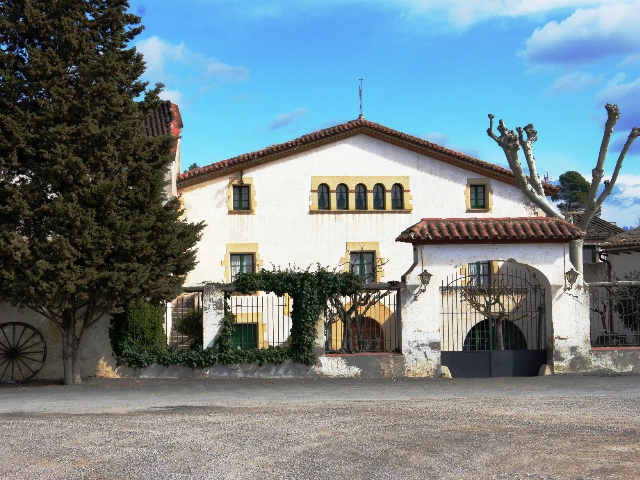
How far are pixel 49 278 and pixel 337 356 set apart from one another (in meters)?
6.30

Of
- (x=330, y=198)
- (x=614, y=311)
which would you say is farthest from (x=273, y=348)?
(x=330, y=198)

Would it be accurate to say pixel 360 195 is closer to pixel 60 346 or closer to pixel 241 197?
pixel 241 197

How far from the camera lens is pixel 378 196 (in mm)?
31219

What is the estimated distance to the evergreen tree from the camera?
3479 inches

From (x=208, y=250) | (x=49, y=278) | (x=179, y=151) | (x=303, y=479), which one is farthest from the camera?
(x=179, y=151)

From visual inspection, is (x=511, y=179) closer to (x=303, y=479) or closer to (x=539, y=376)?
(x=539, y=376)

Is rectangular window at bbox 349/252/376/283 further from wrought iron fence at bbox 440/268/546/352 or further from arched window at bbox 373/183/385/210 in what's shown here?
wrought iron fence at bbox 440/268/546/352

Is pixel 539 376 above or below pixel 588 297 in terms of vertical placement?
below

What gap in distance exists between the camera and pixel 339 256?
101ft

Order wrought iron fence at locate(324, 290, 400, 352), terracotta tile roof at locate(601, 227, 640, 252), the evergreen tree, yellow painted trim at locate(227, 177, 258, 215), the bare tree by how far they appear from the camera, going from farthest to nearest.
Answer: the evergreen tree < yellow painted trim at locate(227, 177, 258, 215) < terracotta tile roof at locate(601, 227, 640, 252) < the bare tree < wrought iron fence at locate(324, 290, 400, 352)

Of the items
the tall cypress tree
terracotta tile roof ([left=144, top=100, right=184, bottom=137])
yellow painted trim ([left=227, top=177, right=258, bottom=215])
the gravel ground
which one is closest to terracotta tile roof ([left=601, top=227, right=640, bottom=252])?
yellow painted trim ([left=227, top=177, right=258, bottom=215])

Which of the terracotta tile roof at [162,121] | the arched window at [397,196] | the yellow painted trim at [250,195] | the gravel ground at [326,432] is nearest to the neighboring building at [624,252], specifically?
the arched window at [397,196]

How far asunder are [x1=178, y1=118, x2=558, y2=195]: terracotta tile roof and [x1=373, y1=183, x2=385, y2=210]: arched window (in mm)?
1743

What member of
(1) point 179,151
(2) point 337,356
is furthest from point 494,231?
(1) point 179,151
